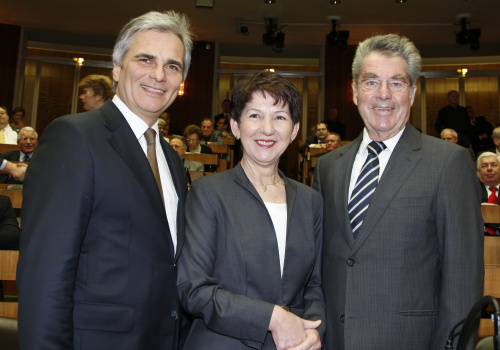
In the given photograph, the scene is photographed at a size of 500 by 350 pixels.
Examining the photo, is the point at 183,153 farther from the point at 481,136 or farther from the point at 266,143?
the point at 481,136

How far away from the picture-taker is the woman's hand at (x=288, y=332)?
1.36 m

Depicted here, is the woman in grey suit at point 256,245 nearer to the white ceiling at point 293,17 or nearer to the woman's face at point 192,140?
the woman's face at point 192,140

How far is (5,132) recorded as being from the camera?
781 centimetres

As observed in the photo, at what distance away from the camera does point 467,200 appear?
155 centimetres

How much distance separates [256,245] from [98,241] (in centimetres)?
49

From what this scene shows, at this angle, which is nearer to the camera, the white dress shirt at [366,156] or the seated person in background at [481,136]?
the white dress shirt at [366,156]

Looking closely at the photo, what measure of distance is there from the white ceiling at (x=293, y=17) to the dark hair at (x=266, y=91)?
305 inches

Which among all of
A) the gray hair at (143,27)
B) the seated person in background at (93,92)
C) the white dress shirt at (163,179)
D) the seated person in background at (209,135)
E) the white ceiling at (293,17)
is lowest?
the white dress shirt at (163,179)

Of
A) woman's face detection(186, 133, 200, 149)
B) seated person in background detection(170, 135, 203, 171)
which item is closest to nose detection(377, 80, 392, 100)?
seated person in background detection(170, 135, 203, 171)

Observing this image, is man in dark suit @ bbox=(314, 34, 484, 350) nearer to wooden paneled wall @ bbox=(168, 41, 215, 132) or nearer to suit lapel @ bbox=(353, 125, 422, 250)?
suit lapel @ bbox=(353, 125, 422, 250)

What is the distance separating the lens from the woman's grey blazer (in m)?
1.36

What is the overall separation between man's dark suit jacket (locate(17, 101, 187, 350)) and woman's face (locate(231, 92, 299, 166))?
14.4 inches

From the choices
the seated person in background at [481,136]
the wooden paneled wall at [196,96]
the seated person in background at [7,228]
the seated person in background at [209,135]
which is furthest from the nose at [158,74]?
the wooden paneled wall at [196,96]

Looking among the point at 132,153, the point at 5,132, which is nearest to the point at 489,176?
the point at 132,153
